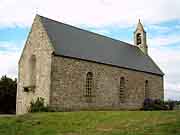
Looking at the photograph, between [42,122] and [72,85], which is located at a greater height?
[72,85]

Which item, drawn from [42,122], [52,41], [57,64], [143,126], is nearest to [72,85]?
[57,64]

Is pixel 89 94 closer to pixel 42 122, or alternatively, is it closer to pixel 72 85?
pixel 72 85

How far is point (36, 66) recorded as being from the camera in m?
27.5

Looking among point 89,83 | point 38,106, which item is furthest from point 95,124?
point 89,83

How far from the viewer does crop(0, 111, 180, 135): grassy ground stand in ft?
44.2

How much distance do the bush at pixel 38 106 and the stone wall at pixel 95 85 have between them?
859mm

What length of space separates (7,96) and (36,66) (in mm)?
9903

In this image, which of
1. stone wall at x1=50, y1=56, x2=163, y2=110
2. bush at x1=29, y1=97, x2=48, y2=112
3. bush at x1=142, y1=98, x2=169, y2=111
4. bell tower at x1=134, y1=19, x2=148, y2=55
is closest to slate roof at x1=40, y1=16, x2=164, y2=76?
stone wall at x1=50, y1=56, x2=163, y2=110

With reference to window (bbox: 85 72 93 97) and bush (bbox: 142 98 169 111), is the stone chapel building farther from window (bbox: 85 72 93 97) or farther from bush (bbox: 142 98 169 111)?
bush (bbox: 142 98 169 111)

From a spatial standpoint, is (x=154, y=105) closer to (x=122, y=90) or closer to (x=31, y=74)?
(x=122, y=90)

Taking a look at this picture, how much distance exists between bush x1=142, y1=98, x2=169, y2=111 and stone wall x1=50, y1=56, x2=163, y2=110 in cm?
74

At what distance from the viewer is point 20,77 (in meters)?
29.4

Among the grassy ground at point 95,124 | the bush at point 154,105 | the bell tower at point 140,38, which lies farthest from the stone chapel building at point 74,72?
the bell tower at point 140,38

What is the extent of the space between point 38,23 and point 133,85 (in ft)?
44.2
